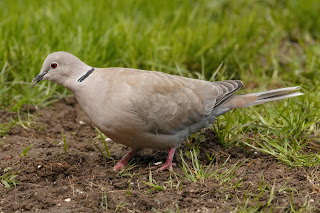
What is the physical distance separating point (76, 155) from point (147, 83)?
852 mm

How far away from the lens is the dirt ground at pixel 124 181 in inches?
131

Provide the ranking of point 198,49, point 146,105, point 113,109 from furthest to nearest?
point 198,49 → point 146,105 → point 113,109

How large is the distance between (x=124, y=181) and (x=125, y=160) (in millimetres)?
348

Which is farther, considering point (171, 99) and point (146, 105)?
point (171, 99)

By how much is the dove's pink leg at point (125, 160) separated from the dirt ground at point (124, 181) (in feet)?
0.20

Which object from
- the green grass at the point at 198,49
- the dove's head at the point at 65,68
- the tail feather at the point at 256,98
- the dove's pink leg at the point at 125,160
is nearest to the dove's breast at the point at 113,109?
the dove's head at the point at 65,68

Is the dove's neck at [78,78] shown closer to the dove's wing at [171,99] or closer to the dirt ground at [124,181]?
the dove's wing at [171,99]

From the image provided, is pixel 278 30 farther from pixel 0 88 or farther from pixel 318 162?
pixel 0 88

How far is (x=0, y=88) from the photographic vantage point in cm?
494

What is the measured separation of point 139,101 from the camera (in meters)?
3.73

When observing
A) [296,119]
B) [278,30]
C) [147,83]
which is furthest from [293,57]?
[147,83]

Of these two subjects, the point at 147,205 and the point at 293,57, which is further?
the point at 293,57

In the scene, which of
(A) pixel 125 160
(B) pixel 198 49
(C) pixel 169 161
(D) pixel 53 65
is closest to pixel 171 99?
(C) pixel 169 161

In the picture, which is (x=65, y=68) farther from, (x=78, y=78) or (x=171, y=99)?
(x=171, y=99)
